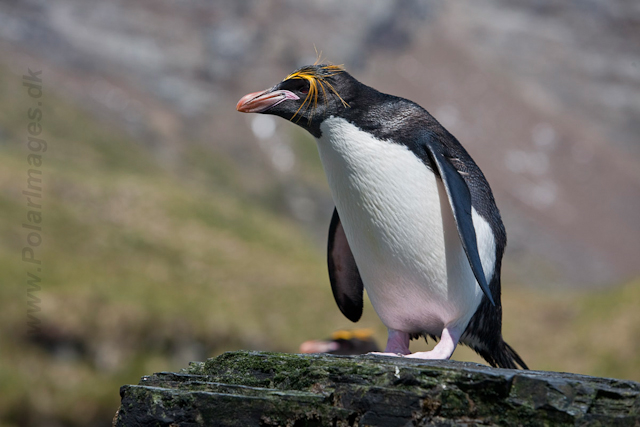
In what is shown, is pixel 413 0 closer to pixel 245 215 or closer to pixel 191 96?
pixel 191 96

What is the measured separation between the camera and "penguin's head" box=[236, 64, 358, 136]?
2.87 m

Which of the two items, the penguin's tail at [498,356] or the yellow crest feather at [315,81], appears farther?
the penguin's tail at [498,356]

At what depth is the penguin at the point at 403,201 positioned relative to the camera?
9.08 ft

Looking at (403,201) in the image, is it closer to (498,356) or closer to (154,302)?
(498,356)

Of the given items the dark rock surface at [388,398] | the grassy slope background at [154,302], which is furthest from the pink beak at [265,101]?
the grassy slope background at [154,302]

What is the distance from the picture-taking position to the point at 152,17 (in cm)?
4325

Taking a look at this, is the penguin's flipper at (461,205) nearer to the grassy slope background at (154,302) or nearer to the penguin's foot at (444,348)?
the penguin's foot at (444,348)

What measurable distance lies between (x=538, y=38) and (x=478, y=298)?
5763 cm

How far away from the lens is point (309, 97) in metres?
2.86

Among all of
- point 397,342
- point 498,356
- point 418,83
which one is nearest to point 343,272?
point 397,342

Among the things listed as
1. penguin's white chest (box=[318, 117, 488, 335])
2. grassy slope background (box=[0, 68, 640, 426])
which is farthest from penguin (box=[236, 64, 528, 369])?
grassy slope background (box=[0, 68, 640, 426])

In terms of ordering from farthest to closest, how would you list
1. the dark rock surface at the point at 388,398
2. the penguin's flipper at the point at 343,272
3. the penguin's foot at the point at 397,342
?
the penguin's flipper at the point at 343,272 < the penguin's foot at the point at 397,342 < the dark rock surface at the point at 388,398

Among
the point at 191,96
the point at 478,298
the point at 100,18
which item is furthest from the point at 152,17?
the point at 478,298

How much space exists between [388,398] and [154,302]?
322 inches
